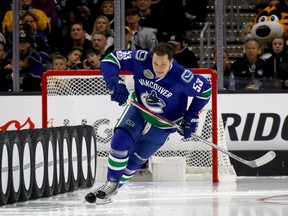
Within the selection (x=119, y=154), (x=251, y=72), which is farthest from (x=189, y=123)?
(x=251, y=72)

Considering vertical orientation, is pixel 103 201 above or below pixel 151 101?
below

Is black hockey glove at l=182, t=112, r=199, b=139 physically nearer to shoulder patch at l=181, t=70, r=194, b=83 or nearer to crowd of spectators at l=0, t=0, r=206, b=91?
shoulder patch at l=181, t=70, r=194, b=83

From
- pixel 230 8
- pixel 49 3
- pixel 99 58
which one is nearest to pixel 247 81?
pixel 230 8

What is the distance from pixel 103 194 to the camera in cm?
760

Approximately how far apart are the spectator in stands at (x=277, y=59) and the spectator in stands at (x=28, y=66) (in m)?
2.51

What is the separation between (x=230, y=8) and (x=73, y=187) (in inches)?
134

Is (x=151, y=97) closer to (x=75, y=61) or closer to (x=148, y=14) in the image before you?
(x=75, y=61)

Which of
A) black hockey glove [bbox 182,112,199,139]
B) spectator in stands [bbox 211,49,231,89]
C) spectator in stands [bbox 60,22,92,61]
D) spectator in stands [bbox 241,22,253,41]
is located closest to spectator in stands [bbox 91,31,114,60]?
spectator in stands [bbox 60,22,92,61]

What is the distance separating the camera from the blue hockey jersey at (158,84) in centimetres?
801

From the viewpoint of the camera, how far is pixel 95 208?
7.43 meters

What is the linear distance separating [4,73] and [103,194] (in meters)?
3.77

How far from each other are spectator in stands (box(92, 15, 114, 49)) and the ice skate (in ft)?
11.6

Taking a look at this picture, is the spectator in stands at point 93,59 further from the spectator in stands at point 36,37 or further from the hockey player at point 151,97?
the hockey player at point 151,97

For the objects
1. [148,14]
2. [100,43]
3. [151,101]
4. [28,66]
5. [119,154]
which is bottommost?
[119,154]
